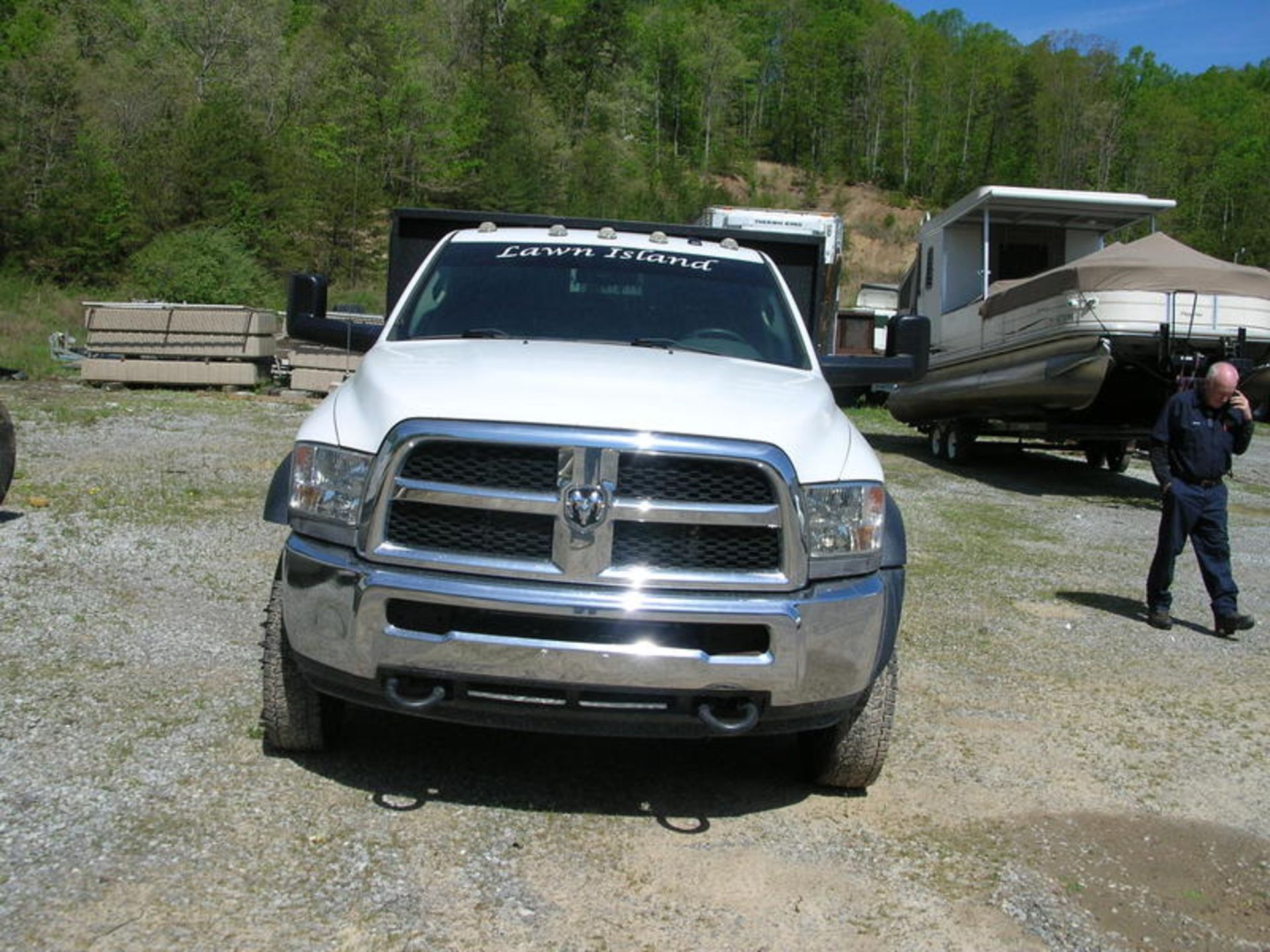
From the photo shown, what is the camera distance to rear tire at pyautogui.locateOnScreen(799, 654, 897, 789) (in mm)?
3965

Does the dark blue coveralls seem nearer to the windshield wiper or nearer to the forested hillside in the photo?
the windshield wiper

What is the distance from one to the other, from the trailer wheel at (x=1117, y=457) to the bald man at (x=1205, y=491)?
31.5ft

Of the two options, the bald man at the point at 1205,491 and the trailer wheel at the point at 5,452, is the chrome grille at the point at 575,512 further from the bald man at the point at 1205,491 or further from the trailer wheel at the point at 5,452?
the trailer wheel at the point at 5,452

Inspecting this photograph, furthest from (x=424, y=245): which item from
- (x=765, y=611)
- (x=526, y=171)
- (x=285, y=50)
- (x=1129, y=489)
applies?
(x=285, y=50)

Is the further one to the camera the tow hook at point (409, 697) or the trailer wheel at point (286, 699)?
the trailer wheel at point (286, 699)

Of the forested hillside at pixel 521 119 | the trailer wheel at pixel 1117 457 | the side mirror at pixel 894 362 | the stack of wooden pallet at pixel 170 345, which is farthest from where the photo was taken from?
the forested hillside at pixel 521 119

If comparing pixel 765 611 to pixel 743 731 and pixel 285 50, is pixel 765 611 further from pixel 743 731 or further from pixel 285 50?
pixel 285 50

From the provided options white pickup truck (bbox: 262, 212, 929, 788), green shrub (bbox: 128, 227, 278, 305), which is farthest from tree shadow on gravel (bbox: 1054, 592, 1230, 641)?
green shrub (bbox: 128, 227, 278, 305)

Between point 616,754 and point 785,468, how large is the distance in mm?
1524

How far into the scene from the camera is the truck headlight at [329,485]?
11.7 feet

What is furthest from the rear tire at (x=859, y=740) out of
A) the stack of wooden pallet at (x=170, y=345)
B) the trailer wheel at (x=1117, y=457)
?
the stack of wooden pallet at (x=170, y=345)

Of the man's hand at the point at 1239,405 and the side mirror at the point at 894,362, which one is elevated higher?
the side mirror at the point at 894,362

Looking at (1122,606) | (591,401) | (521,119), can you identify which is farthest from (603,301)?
(521,119)

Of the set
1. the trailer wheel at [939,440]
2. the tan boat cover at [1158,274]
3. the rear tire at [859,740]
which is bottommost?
the rear tire at [859,740]
